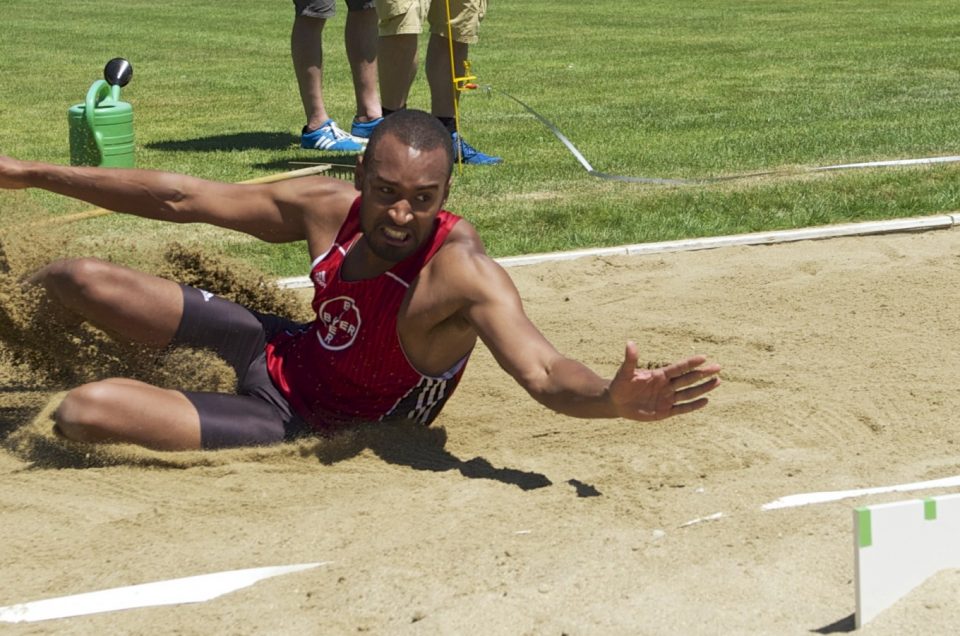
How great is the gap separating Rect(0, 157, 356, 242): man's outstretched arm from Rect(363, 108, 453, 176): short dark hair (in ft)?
Result: 1.47

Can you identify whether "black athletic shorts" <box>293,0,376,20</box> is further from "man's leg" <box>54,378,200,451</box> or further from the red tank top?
"man's leg" <box>54,378,200,451</box>

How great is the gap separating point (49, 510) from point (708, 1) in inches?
693

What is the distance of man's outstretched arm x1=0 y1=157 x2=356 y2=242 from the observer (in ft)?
14.5

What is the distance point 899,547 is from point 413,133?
1815mm

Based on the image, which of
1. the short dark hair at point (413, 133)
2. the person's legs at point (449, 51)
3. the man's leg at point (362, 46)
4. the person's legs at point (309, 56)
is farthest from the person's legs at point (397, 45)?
the short dark hair at point (413, 133)

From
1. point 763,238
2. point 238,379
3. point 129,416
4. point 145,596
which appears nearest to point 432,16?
point 763,238

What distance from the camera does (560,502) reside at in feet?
12.4

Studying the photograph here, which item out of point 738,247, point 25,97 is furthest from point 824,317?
point 25,97

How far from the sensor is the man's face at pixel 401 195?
3.91m

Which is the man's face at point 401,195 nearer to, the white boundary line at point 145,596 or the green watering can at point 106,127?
the white boundary line at point 145,596

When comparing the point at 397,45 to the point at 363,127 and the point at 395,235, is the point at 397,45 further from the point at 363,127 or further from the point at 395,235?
the point at 395,235

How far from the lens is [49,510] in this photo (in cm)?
382

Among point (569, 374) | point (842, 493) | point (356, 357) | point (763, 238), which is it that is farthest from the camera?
point (763, 238)

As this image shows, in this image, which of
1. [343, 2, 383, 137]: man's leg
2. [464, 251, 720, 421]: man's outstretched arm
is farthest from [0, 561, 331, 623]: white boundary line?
[343, 2, 383, 137]: man's leg
